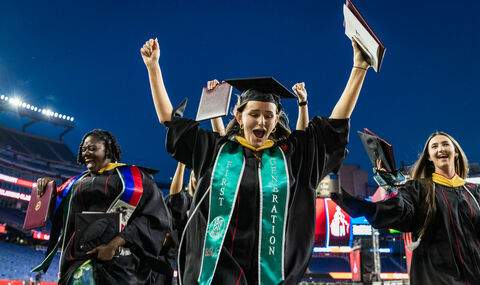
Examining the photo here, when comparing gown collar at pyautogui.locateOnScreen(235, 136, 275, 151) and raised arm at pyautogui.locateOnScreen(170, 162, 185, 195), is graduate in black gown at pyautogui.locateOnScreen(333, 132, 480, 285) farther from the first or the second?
raised arm at pyautogui.locateOnScreen(170, 162, 185, 195)

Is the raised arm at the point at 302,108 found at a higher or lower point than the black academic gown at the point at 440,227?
higher

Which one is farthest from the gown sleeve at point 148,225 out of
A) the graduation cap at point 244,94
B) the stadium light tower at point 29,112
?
the stadium light tower at point 29,112

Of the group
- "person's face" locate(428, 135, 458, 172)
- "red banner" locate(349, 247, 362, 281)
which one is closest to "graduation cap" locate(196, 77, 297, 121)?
"person's face" locate(428, 135, 458, 172)

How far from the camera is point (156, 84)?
2574mm

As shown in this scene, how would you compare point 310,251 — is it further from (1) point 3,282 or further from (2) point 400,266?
(2) point 400,266

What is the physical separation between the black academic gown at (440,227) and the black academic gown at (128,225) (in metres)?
1.57

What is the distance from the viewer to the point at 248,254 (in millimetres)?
2141

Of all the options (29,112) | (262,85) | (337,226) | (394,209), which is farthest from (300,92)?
(29,112)

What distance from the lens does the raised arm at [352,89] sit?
2.45m

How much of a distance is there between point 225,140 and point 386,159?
175 cm

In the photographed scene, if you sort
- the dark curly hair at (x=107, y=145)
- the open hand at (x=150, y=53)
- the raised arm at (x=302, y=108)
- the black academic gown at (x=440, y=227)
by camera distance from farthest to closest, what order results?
the dark curly hair at (x=107, y=145)
the black academic gown at (x=440, y=227)
the raised arm at (x=302, y=108)
the open hand at (x=150, y=53)

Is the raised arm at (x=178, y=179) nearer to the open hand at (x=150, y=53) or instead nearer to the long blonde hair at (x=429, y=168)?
the open hand at (x=150, y=53)

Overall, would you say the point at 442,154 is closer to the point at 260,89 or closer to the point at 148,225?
the point at 260,89

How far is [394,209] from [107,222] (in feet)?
6.97
